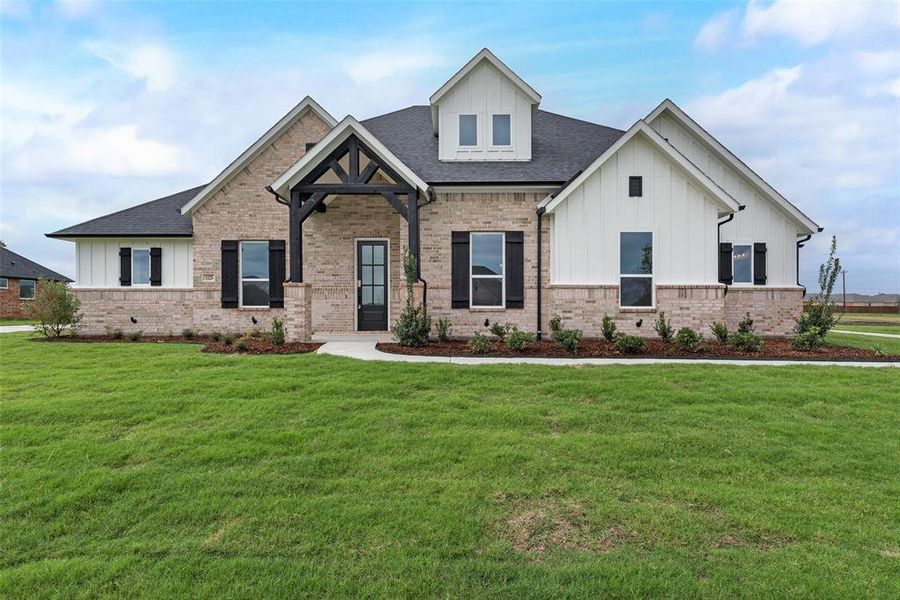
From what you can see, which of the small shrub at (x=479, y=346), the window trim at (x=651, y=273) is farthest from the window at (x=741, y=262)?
the small shrub at (x=479, y=346)

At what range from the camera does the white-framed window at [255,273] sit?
13.1 metres

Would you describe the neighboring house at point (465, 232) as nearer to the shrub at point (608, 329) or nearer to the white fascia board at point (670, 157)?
the white fascia board at point (670, 157)

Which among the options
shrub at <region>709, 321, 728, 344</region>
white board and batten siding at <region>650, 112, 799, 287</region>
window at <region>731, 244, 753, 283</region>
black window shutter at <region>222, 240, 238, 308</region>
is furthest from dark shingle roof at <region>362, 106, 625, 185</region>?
black window shutter at <region>222, 240, 238, 308</region>

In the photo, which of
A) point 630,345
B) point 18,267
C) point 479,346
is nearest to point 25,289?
point 18,267

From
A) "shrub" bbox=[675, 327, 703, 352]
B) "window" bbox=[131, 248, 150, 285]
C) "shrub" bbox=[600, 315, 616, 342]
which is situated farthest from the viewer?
"window" bbox=[131, 248, 150, 285]

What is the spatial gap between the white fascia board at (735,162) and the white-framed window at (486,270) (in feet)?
21.2

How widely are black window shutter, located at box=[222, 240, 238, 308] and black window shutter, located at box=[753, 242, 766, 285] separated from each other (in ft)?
48.4

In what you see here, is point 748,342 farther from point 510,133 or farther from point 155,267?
point 155,267

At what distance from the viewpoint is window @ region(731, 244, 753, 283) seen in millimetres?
12695

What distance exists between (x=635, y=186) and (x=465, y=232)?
4.34 metres

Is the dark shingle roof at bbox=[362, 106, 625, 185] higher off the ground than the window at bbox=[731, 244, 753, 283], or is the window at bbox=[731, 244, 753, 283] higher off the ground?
the dark shingle roof at bbox=[362, 106, 625, 185]

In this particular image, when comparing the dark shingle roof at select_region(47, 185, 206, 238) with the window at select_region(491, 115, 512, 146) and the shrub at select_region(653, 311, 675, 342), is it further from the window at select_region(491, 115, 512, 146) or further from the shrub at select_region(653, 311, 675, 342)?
the shrub at select_region(653, 311, 675, 342)

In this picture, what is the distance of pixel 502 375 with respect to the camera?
694 cm

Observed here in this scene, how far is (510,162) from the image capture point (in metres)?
12.7
